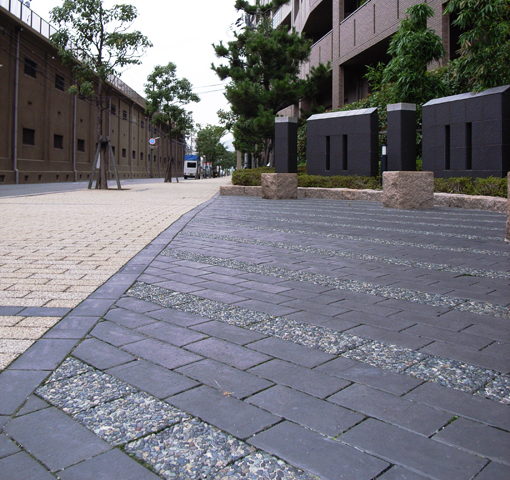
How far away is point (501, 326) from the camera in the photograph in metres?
3.50

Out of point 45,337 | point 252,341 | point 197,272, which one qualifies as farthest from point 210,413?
point 197,272

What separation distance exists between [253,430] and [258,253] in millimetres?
4228

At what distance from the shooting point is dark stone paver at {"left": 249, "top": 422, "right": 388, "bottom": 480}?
1.85 metres

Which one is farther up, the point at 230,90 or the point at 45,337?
the point at 230,90

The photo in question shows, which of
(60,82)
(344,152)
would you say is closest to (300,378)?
(344,152)

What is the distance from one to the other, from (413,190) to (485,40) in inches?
155

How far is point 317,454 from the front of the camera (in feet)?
6.43

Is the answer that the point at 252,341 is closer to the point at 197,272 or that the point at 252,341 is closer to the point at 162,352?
the point at 162,352

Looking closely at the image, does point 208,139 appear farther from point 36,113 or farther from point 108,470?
point 108,470

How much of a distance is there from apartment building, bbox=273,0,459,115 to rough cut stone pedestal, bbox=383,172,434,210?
24.5 ft

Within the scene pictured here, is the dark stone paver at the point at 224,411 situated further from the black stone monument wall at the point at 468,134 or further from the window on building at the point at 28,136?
the window on building at the point at 28,136

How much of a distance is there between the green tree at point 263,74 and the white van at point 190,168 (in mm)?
55875

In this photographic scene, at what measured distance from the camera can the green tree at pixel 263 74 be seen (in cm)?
2272

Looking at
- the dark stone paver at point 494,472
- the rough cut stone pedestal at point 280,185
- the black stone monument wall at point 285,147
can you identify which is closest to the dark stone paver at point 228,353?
the dark stone paver at point 494,472
